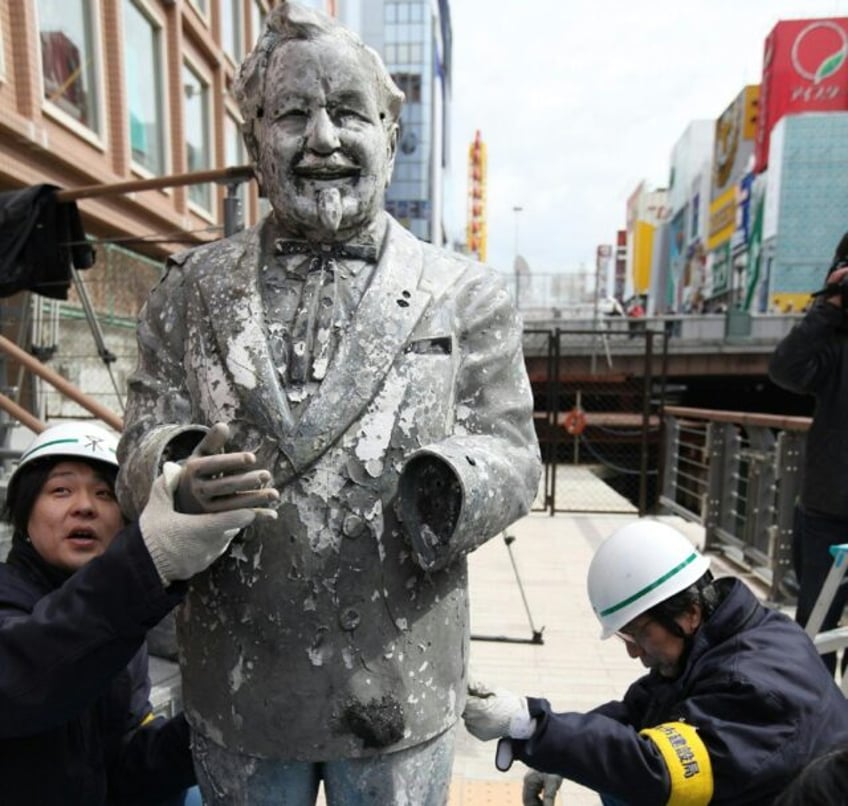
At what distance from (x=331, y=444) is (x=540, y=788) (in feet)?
5.45

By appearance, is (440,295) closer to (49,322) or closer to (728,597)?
(728,597)

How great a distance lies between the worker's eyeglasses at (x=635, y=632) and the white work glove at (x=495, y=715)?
41 centimetres

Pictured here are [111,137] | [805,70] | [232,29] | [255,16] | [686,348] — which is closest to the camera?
[111,137]

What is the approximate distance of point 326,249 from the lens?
1417 millimetres

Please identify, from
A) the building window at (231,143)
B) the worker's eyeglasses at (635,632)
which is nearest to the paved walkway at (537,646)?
the worker's eyeglasses at (635,632)

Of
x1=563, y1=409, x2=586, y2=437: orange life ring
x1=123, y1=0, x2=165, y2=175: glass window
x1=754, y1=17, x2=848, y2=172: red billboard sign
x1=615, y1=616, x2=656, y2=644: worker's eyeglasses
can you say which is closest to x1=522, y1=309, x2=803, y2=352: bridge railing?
x1=563, y1=409, x2=586, y2=437: orange life ring

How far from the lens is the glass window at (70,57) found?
7.68m

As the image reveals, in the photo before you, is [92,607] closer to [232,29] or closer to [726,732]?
[726,732]

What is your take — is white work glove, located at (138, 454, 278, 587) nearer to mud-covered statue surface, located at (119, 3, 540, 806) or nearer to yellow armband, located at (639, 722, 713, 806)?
mud-covered statue surface, located at (119, 3, 540, 806)

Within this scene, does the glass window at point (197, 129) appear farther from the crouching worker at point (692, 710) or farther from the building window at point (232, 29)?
the crouching worker at point (692, 710)

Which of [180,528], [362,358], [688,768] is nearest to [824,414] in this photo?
[688,768]

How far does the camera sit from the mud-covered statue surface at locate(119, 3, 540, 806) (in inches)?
50.3

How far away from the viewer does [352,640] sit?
129 cm

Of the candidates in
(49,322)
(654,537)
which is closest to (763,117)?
(49,322)
